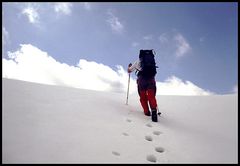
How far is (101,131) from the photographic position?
504 centimetres

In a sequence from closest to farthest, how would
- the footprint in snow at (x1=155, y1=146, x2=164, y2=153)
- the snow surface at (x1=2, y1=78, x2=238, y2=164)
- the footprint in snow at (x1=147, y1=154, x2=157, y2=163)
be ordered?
the snow surface at (x1=2, y1=78, x2=238, y2=164) < the footprint in snow at (x1=147, y1=154, x2=157, y2=163) < the footprint in snow at (x1=155, y1=146, x2=164, y2=153)

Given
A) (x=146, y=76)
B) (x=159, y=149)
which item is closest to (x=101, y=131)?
(x=159, y=149)

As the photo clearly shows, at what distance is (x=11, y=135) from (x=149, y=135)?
2678 millimetres

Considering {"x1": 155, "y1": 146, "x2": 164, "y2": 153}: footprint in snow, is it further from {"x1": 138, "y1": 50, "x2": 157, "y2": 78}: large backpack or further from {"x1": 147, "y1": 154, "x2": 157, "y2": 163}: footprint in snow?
{"x1": 138, "y1": 50, "x2": 157, "y2": 78}: large backpack

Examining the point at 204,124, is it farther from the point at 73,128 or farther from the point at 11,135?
the point at 11,135

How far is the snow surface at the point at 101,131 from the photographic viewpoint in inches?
160

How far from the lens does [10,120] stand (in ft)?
15.4

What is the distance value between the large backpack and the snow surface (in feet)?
3.69

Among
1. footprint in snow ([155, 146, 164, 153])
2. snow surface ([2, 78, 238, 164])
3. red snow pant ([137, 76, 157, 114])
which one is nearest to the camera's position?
snow surface ([2, 78, 238, 164])

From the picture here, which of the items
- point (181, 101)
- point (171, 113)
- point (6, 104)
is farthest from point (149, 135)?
point (181, 101)

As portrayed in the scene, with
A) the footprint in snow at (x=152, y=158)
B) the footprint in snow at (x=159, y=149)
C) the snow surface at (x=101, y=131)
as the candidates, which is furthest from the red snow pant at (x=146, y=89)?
the footprint in snow at (x=152, y=158)

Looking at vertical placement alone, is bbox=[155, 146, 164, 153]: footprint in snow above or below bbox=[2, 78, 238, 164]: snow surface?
below

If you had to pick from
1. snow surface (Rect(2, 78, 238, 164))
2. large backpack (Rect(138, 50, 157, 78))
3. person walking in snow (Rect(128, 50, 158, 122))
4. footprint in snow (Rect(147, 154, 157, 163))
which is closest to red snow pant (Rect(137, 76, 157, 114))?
person walking in snow (Rect(128, 50, 158, 122))

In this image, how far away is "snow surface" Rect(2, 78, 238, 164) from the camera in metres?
4.05
